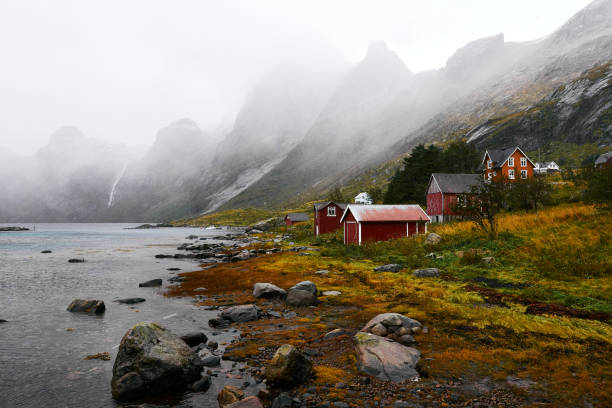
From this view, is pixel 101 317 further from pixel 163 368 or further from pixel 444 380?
pixel 444 380

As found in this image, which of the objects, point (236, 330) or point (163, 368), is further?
point (236, 330)

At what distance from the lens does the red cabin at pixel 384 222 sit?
4066 centimetres

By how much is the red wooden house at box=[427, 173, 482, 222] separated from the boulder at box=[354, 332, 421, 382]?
5073 centimetres

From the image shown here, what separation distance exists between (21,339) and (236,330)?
9.35 m

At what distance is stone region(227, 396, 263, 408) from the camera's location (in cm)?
784

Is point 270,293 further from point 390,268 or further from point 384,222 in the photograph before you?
point 384,222

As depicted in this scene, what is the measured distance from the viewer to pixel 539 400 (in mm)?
7527

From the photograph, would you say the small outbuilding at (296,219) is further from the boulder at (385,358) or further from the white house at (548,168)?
the boulder at (385,358)

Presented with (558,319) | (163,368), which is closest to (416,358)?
(558,319)

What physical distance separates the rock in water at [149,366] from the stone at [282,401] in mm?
3311

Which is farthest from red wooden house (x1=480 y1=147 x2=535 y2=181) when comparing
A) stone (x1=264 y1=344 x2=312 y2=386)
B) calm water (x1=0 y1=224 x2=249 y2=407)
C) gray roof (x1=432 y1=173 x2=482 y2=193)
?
stone (x1=264 y1=344 x2=312 y2=386)

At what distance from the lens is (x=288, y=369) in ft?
29.5

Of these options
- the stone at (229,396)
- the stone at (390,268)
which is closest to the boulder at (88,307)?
the stone at (229,396)

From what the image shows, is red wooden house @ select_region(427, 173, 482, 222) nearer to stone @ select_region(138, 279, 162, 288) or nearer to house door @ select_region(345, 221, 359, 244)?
house door @ select_region(345, 221, 359, 244)
